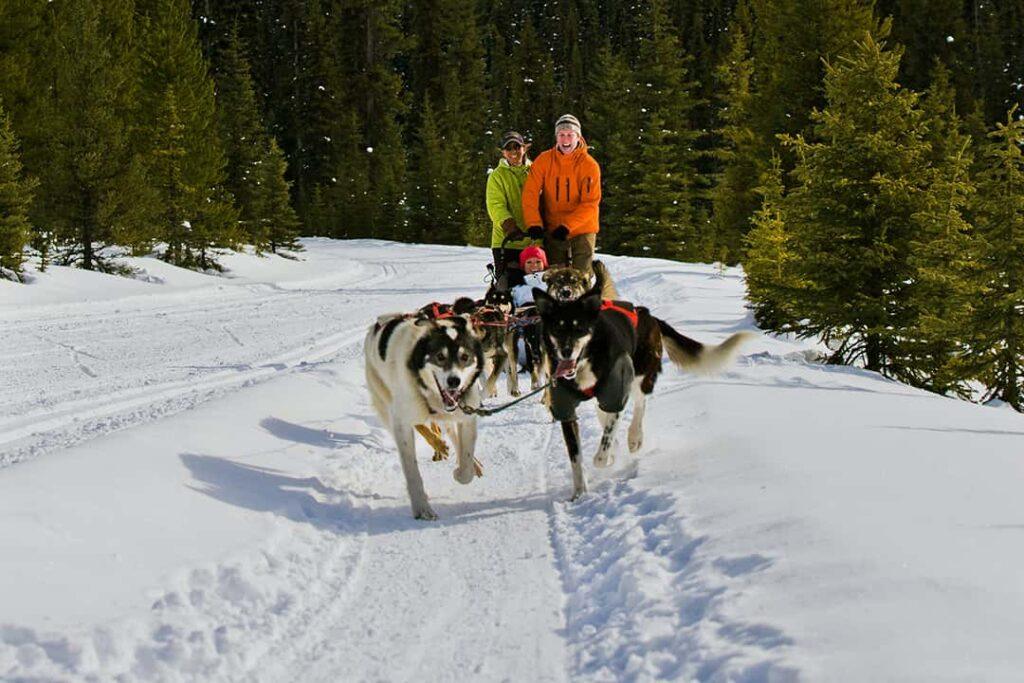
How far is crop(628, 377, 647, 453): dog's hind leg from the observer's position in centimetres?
564

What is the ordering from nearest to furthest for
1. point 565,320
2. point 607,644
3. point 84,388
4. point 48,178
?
point 607,644, point 565,320, point 84,388, point 48,178

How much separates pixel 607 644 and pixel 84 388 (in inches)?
259

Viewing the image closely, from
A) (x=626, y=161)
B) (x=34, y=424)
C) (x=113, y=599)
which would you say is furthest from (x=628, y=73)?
(x=113, y=599)

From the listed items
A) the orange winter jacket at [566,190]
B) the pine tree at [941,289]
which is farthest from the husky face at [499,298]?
the pine tree at [941,289]

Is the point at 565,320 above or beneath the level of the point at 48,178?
beneath

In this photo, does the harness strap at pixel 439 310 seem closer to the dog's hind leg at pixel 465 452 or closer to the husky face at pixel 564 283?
the husky face at pixel 564 283

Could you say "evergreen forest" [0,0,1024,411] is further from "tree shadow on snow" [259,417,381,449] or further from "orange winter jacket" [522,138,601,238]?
"tree shadow on snow" [259,417,381,449]

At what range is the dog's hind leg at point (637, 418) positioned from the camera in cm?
564

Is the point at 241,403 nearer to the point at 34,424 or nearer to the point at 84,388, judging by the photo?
the point at 34,424

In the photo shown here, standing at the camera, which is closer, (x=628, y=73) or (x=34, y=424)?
(x=34, y=424)

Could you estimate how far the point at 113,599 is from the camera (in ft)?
10.3

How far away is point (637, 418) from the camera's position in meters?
5.68

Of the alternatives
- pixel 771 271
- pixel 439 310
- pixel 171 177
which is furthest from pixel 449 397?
pixel 171 177

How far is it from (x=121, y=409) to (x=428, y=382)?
3680mm
